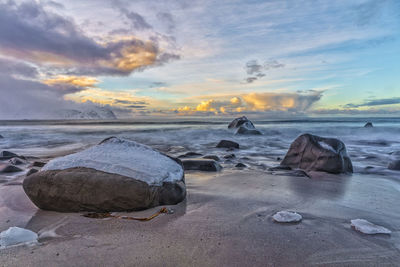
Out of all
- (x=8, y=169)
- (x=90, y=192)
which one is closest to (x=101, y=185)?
(x=90, y=192)

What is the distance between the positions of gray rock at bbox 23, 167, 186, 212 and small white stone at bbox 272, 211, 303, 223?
47.6 inches

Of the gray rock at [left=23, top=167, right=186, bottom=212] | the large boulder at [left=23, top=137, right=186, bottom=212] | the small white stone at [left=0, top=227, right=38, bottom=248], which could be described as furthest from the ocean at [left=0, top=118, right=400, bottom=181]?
the small white stone at [left=0, top=227, right=38, bottom=248]

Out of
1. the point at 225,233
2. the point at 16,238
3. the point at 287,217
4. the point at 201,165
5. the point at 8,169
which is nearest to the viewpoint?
the point at 16,238

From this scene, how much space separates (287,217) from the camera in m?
2.25

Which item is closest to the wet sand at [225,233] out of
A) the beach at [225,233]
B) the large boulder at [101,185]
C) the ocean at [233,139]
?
the beach at [225,233]

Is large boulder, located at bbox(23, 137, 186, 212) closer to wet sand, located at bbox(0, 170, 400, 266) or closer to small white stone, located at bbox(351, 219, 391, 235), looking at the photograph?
wet sand, located at bbox(0, 170, 400, 266)

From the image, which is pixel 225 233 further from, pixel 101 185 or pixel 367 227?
pixel 101 185

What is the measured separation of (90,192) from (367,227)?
249cm

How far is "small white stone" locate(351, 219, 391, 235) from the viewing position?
1976mm

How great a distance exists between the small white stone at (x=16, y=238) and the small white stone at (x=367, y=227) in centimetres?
253

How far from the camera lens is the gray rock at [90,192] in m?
2.44

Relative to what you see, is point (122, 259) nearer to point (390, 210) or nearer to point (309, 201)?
point (309, 201)

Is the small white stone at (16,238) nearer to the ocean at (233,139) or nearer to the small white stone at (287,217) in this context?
the small white stone at (287,217)

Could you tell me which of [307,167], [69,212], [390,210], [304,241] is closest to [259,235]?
[304,241]
